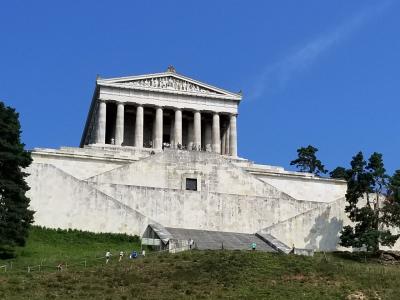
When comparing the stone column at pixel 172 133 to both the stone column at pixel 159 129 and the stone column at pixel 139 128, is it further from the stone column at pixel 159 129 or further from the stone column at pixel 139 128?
the stone column at pixel 139 128

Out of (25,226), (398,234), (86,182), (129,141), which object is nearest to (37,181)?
(86,182)

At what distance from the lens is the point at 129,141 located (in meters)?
76.6

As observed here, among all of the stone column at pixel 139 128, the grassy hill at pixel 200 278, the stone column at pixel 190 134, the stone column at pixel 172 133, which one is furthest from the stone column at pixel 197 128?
the grassy hill at pixel 200 278

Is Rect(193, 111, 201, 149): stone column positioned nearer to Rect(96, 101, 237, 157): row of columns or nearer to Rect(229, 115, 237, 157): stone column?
Rect(96, 101, 237, 157): row of columns

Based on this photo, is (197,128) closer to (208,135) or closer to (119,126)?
(208,135)

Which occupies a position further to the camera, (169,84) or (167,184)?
(169,84)

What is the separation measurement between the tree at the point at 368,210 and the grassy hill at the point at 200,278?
5420 mm

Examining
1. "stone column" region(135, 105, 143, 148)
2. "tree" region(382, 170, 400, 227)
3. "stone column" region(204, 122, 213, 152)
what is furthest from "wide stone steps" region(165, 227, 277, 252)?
Answer: "stone column" region(204, 122, 213, 152)

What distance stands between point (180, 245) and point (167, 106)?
3434cm

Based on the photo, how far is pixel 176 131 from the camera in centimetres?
7488

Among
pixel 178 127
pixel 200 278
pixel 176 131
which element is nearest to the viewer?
pixel 200 278

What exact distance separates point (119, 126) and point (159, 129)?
3468 millimetres

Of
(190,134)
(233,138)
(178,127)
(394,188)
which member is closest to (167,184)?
(394,188)

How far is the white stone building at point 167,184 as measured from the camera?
164 feet
